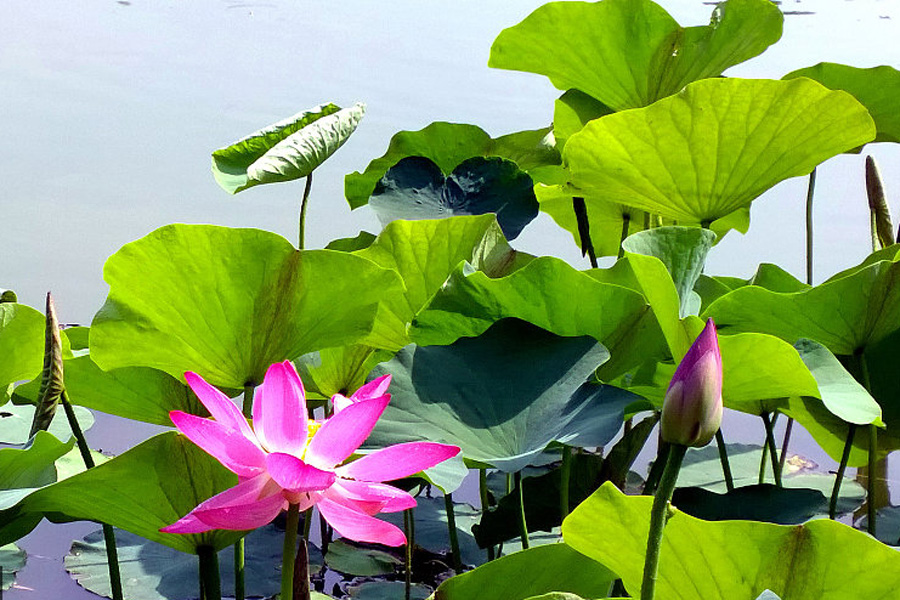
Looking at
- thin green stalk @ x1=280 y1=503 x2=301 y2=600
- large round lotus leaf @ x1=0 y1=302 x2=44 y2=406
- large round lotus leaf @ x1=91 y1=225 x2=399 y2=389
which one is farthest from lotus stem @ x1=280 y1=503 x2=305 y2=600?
large round lotus leaf @ x1=0 y1=302 x2=44 y2=406

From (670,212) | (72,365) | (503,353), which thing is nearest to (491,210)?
(670,212)

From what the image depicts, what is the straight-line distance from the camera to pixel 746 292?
0.66m

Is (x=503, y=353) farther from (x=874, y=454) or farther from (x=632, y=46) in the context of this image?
(x=632, y=46)

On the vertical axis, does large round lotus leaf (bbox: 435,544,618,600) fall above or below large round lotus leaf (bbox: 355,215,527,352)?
below

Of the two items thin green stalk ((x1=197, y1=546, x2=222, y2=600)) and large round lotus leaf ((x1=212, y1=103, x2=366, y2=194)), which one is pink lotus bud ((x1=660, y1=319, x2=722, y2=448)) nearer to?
thin green stalk ((x1=197, y1=546, x2=222, y2=600))

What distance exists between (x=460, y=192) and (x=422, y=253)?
23cm

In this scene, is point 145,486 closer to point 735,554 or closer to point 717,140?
point 735,554

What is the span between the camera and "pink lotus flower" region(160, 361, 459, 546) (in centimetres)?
35

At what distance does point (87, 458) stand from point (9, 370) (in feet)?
0.51

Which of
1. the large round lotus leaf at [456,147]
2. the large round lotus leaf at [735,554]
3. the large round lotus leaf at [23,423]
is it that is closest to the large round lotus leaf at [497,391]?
the large round lotus leaf at [735,554]

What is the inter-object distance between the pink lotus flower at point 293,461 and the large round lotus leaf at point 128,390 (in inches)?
12.8

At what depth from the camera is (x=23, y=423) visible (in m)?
0.92

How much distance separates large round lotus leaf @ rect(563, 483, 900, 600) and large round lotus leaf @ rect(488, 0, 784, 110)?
63cm

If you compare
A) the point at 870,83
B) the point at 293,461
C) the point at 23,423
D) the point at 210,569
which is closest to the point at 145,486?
the point at 210,569
